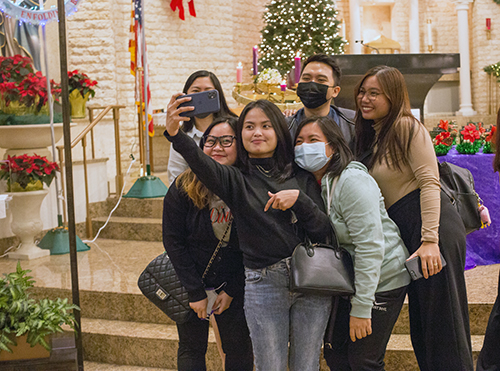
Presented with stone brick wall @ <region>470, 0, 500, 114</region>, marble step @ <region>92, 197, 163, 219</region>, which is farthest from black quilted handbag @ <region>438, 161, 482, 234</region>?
stone brick wall @ <region>470, 0, 500, 114</region>

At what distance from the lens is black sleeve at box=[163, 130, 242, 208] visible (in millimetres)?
1524

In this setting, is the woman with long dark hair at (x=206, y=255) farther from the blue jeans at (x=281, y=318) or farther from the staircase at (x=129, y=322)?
the staircase at (x=129, y=322)

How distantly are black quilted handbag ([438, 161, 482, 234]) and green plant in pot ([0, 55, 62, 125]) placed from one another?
2.11 m

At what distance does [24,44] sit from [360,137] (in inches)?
85.4

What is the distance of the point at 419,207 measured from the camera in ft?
5.86

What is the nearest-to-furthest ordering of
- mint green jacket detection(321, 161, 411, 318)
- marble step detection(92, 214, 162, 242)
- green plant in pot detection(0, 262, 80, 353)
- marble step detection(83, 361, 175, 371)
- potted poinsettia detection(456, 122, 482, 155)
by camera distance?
mint green jacket detection(321, 161, 411, 318) < green plant in pot detection(0, 262, 80, 353) < marble step detection(83, 361, 175, 371) < potted poinsettia detection(456, 122, 482, 155) < marble step detection(92, 214, 162, 242)

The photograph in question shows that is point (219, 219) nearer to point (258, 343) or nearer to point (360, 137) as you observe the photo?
point (258, 343)

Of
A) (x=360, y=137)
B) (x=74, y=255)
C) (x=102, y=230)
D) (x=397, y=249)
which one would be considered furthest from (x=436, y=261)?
(x=102, y=230)

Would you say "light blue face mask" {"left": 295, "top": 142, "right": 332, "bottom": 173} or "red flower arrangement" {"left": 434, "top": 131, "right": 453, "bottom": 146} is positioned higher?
"red flower arrangement" {"left": 434, "top": 131, "right": 453, "bottom": 146}

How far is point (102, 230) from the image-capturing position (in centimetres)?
478

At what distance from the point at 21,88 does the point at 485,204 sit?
9.52 ft

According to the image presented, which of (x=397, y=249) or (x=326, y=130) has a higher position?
(x=326, y=130)

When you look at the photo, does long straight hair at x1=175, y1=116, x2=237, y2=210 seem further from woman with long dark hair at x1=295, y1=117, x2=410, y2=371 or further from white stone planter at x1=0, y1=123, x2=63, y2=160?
white stone planter at x1=0, y1=123, x2=63, y2=160

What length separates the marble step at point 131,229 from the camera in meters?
4.56
